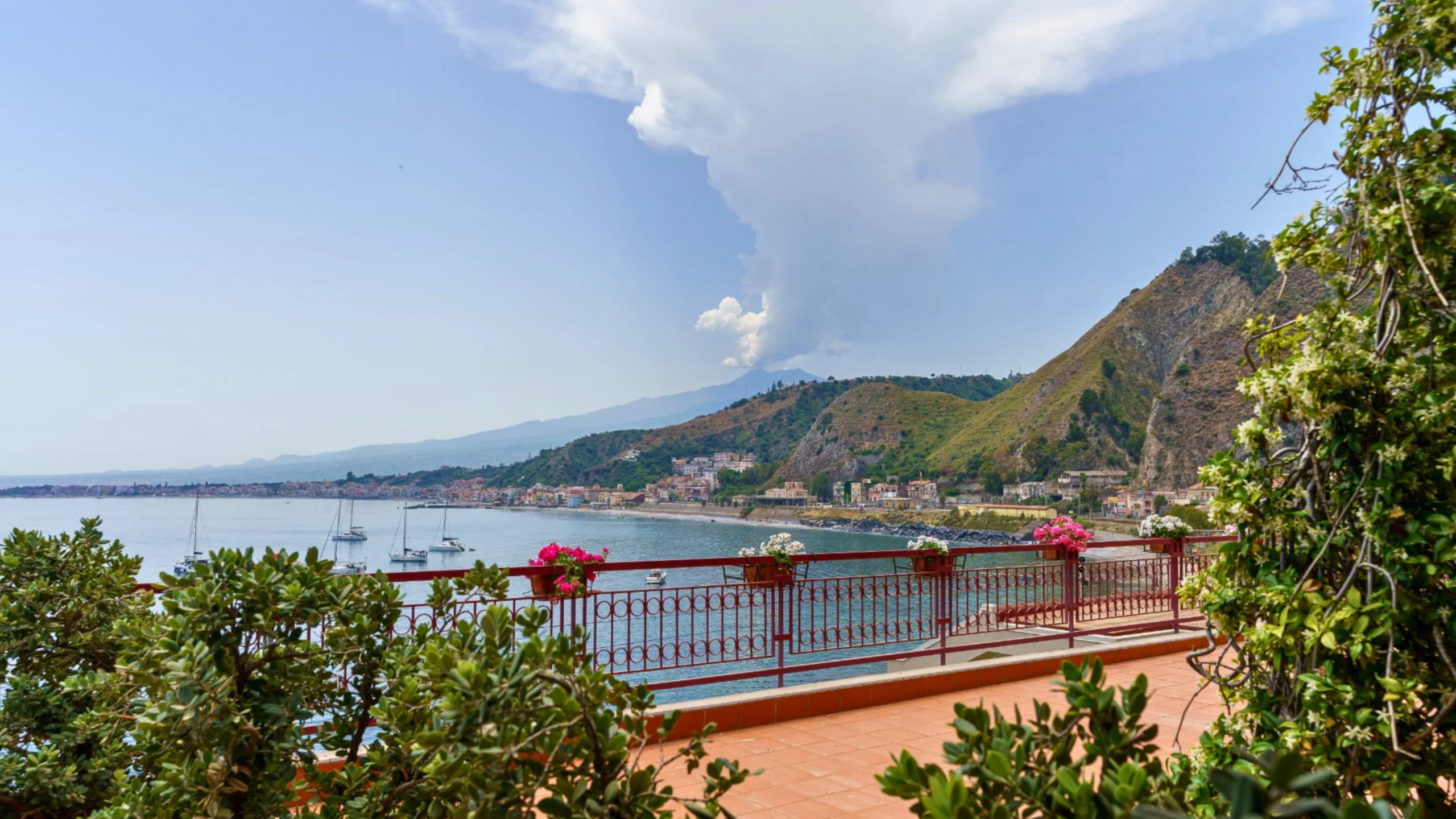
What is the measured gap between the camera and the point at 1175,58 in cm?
1681

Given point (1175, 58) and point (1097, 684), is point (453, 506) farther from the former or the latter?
point (1097, 684)

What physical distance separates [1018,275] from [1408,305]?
48388 millimetres

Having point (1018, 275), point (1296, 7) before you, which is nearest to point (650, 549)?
point (1018, 275)

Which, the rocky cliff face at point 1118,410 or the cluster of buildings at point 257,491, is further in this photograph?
the cluster of buildings at point 257,491

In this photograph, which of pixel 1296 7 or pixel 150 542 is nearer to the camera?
pixel 1296 7

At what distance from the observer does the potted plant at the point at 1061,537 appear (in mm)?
6973

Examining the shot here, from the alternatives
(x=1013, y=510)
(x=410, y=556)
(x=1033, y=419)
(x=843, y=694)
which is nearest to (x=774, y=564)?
(x=843, y=694)

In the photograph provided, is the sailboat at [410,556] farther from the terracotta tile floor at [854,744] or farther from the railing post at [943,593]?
the terracotta tile floor at [854,744]

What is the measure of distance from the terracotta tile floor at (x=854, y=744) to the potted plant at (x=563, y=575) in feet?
3.96

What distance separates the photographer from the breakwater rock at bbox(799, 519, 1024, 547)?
174 ft

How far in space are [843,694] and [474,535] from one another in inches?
2829

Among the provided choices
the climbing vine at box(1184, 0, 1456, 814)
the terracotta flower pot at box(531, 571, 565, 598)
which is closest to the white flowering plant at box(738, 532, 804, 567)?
the terracotta flower pot at box(531, 571, 565, 598)

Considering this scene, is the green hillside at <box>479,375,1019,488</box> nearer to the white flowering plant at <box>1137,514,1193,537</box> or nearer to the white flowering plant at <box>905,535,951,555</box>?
the white flowering plant at <box>1137,514,1193,537</box>

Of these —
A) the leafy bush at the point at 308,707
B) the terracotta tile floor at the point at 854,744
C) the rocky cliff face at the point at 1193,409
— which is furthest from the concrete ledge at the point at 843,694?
the rocky cliff face at the point at 1193,409
